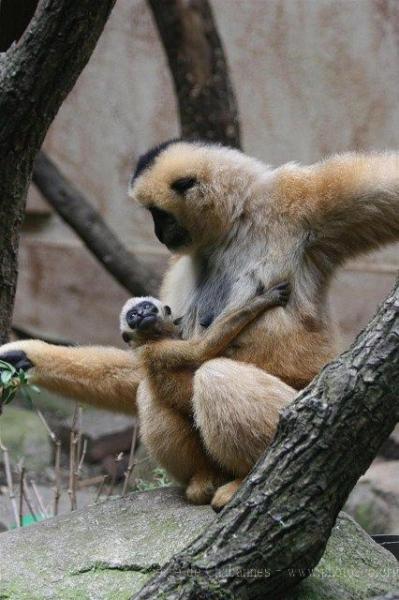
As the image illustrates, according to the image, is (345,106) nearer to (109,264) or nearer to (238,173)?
(109,264)

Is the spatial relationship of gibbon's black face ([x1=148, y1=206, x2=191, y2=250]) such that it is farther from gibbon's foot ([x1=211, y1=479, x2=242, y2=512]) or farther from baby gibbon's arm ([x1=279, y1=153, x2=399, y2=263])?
gibbon's foot ([x1=211, y1=479, x2=242, y2=512])

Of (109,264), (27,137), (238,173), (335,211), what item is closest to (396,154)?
(335,211)

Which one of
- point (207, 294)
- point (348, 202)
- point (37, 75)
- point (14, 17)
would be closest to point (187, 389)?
point (207, 294)

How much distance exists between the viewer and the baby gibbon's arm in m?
5.10

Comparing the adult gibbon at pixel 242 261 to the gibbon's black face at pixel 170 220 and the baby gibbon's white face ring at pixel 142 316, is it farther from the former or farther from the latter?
the baby gibbon's white face ring at pixel 142 316

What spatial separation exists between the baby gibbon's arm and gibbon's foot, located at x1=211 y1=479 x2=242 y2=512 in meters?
1.50

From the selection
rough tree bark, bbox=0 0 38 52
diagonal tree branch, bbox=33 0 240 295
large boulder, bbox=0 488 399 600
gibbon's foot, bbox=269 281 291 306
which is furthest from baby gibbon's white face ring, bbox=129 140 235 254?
diagonal tree branch, bbox=33 0 240 295

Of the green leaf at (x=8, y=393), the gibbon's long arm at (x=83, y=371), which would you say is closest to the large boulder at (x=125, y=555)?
the gibbon's long arm at (x=83, y=371)

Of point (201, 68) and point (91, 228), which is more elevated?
point (201, 68)

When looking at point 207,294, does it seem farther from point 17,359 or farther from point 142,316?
point 17,359

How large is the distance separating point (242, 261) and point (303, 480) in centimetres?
184

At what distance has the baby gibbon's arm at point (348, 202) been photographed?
510 cm

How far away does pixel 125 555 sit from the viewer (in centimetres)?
502

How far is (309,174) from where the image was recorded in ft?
17.7
